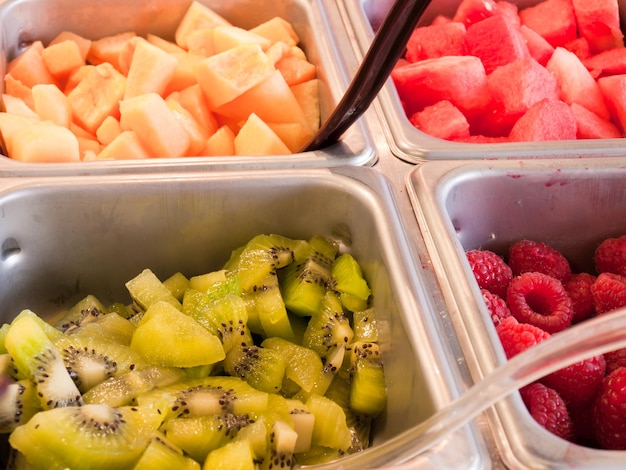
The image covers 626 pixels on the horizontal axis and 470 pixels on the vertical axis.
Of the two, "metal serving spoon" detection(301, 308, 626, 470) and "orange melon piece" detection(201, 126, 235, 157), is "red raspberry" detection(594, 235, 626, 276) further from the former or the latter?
"orange melon piece" detection(201, 126, 235, 157)

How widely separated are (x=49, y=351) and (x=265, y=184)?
1.60 ft

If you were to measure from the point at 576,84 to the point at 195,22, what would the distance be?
975 mm

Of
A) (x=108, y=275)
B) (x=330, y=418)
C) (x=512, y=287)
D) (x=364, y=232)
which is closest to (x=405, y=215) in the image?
(x=364, y=232)

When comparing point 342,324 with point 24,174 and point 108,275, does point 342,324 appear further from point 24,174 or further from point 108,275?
point 24,174

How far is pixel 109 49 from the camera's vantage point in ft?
5.50

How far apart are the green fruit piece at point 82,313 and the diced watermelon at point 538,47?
1.27 meters

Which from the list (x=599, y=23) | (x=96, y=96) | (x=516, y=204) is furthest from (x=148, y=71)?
(x=599, y=23)

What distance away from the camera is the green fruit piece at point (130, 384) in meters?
0.93

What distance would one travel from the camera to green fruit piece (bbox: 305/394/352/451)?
0.95 meters

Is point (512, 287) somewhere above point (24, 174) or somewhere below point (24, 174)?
below

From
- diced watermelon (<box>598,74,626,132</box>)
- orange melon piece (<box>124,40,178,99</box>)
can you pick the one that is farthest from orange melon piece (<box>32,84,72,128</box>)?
diced watermelon (<box>598,74,626,132</box>)

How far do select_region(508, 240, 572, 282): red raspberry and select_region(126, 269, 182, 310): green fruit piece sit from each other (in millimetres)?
646

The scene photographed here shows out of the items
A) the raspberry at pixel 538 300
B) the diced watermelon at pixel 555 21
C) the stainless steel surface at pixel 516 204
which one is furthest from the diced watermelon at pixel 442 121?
the diced watermelon at pixel 555 21

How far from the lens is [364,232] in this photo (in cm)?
119
